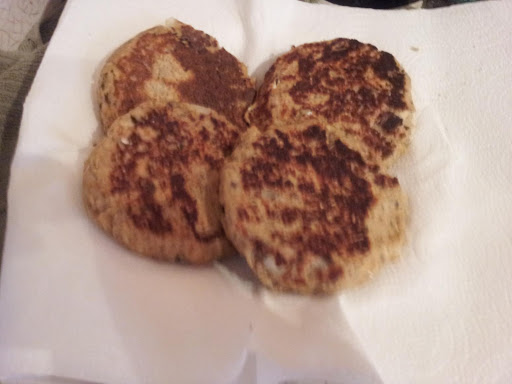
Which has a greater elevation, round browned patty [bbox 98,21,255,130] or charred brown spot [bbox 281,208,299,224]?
round browned patty [bbox 98,21,255,130]

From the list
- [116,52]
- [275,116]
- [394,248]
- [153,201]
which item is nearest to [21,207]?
[153,201]

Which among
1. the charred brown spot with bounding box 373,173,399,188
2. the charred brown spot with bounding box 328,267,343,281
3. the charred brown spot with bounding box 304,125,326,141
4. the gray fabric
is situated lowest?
the gray fabric

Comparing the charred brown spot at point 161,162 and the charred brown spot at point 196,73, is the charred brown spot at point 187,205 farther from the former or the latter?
the charred brown spot at point 196,73

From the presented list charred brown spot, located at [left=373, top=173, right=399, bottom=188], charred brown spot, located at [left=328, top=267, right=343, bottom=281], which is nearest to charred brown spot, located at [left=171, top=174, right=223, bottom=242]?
charred brown spot, located at [left=328, top=267, right=343, bottom=281]

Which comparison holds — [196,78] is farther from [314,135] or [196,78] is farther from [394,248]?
[394,248]

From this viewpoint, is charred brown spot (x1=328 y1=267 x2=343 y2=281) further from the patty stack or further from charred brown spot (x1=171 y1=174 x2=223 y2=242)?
charred brown spot (x1=171 y1=174 x2=223 y2=242)

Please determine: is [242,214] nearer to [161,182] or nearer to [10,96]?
[161,182]
